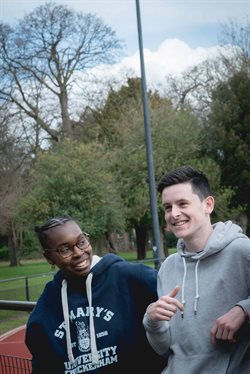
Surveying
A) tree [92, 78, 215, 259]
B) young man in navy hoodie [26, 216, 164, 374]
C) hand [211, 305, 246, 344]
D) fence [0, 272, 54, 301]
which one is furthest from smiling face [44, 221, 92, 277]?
tree [92, 78, 215, 259]

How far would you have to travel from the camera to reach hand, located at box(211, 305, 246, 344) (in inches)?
69.4

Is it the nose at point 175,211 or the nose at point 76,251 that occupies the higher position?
the nose at point 175,211

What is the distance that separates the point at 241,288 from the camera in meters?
1.86

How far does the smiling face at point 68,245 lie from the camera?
226 centimetres

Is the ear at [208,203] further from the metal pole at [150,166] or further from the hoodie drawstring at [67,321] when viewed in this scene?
the metal pole at [150,166]

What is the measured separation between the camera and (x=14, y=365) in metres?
3.41

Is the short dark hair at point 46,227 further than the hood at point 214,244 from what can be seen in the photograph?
Yes

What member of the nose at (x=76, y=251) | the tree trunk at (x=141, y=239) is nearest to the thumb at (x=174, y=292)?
the nose at (x=76, y=251)

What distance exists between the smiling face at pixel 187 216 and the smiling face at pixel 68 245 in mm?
440

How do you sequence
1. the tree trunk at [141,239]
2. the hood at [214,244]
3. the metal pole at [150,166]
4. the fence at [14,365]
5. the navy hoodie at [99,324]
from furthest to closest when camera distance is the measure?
the tree trunk at [141,239] < the metal pole at [150,166] < the fence at [14,365] < the navy hoodie at [99,324] < the hood at [214,244]

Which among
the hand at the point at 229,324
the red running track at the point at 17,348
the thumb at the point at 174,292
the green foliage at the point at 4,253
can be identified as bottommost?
the green foliage at the point at 4,253

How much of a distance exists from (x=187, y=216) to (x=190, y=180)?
136 mm

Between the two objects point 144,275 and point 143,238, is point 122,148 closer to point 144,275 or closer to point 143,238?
point 143,238

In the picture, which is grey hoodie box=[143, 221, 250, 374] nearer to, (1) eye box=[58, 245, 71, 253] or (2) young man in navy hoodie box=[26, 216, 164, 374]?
(2) young man in navy hoodie box=[26, 216, 164, 374]
